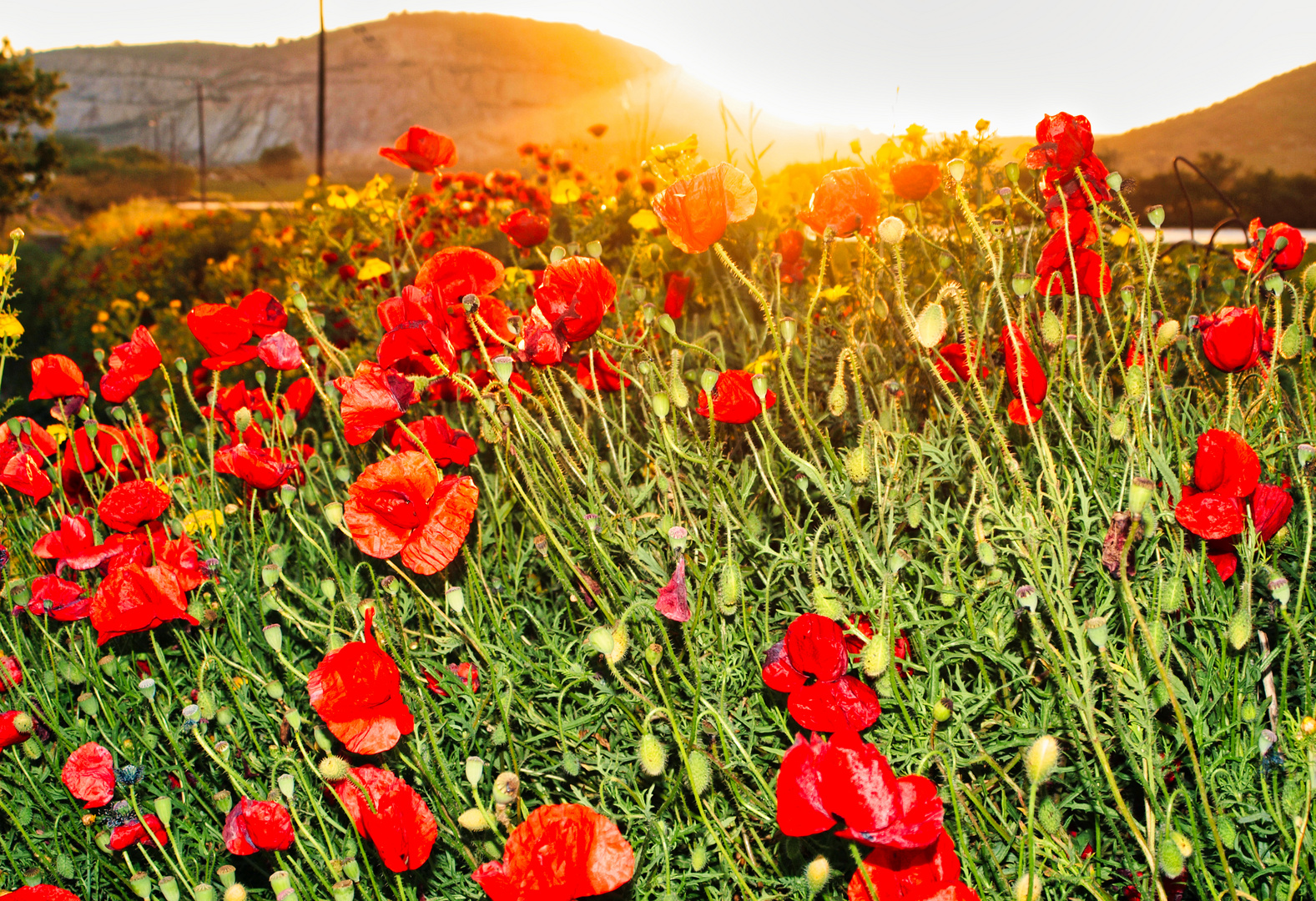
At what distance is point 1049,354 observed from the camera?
1428 mm

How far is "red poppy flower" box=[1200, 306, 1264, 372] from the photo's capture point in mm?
1277

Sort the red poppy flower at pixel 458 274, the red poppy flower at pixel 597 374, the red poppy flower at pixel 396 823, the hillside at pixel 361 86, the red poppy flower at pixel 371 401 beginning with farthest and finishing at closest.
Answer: the hillside at pixel 361 86, the red poppy flower at pixel 597 374, the red poppy flower at pixel 458 274, the red poppy flower at pixel 371 401, the red poppy flower at pixel 396 823

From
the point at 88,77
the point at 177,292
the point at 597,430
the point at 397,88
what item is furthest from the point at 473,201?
the point at 88,77

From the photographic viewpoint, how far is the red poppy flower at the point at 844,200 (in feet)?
4.83

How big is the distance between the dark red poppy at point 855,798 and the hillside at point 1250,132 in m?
28.3

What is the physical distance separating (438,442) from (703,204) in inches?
26.8

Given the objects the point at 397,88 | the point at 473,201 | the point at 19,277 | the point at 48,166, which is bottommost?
the point at 19,277

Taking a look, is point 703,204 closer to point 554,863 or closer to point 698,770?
point 698,770

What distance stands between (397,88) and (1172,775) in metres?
117

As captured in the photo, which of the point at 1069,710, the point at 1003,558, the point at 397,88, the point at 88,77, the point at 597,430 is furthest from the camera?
the point at 88,77

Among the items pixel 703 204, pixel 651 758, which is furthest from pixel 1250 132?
pixel 651 758

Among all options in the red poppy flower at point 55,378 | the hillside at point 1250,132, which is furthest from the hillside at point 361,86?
the red poppy flower at point 55,378

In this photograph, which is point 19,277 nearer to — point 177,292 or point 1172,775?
point 177,292

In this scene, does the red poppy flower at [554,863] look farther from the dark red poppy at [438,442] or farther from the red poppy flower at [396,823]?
the dark red poppy at [438,442]
